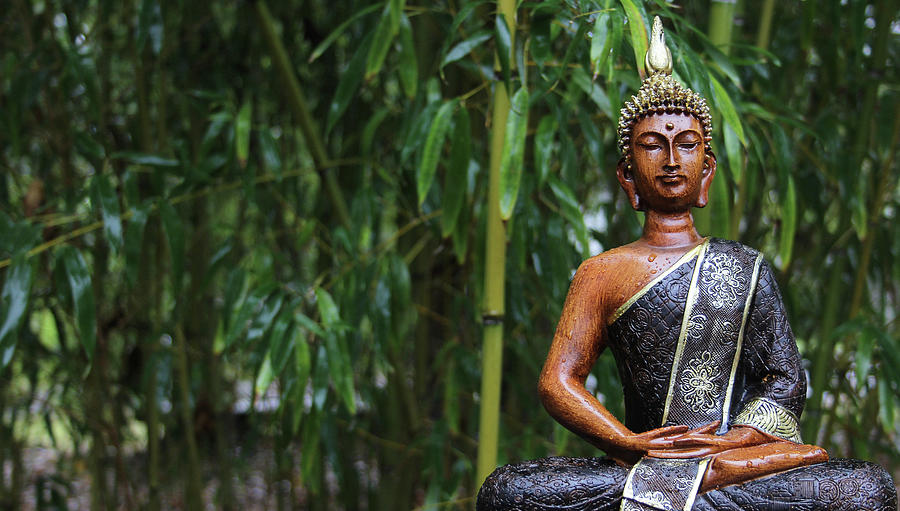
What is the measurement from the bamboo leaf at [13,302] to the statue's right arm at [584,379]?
0.99m

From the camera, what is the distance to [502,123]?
4.55 ft

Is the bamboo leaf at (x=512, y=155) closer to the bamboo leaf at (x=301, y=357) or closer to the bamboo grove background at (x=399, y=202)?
the bamboo grove background at (x=399, y=202)

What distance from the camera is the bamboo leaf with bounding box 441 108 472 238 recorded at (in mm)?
1443

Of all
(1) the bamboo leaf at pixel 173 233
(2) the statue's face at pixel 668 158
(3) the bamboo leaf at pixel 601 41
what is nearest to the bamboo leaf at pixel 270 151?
(1) the bamboo leaf at pixel 173 233

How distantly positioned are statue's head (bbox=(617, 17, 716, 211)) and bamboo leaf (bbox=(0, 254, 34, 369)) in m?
1.11

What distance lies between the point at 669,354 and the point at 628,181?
0.22 m

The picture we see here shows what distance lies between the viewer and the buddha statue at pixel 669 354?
959 millimetres

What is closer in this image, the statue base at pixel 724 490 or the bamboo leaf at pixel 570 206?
the statue base at pixel 724 490

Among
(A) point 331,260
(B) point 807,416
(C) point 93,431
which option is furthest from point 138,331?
(B) point 807,416

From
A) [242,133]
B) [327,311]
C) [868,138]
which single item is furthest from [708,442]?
[868,138]

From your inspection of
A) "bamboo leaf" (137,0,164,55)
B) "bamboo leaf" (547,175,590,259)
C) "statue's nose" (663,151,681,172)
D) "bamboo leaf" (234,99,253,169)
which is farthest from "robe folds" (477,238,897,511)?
"bamboo leaf" (137,0,164,55)

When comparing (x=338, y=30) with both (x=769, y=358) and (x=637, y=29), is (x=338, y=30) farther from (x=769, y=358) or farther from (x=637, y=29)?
(x=769, y=358)

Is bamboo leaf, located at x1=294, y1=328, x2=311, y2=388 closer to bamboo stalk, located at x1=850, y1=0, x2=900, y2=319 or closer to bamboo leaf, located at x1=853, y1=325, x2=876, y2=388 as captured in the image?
bamboo leaf, located at x1=853, y1=325, x2=876, y2=388

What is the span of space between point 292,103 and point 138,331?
0.89 meters
